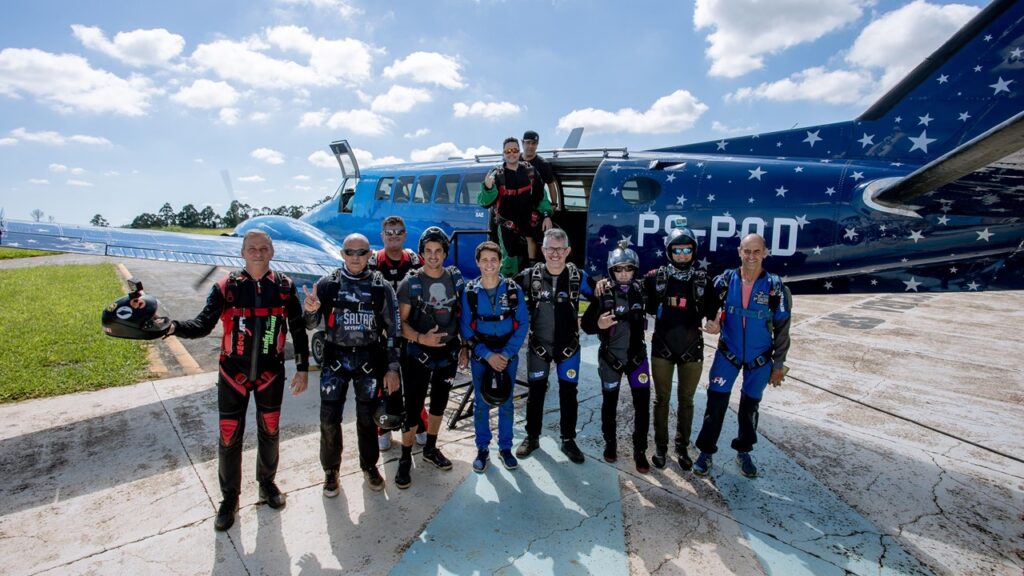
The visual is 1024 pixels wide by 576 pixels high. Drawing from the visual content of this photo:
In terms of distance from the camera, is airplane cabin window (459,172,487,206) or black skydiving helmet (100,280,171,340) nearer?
black skydiving helmet (100,280,171,340)

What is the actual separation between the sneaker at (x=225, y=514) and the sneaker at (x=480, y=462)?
1.98 meters

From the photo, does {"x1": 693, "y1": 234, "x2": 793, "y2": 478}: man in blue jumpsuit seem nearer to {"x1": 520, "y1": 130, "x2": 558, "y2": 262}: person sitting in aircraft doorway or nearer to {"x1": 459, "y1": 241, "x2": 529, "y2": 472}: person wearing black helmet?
{"x1": 459, "y1": 241, "x2": 529, "y2": 472}: person wearing black helmet

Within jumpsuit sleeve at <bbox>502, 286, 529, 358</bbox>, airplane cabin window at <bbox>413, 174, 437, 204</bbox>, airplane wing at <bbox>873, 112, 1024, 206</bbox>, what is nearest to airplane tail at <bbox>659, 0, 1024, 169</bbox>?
airplane wing at <bbox>873, 112, 1024, 206</bbox>

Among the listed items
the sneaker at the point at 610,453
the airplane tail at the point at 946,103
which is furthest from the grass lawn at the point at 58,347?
the airplane tail at the point at 946,103

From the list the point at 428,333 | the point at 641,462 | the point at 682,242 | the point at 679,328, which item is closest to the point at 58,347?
the point at 428,333

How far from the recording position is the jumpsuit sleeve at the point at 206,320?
361 centimetres

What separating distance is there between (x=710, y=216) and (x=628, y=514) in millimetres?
3705

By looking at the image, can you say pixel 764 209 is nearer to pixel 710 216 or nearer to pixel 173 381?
pixel 710 216

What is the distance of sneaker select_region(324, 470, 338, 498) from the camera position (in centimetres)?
407

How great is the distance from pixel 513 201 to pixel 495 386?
9.12ft

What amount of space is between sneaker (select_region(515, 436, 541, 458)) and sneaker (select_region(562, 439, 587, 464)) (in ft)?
0.98

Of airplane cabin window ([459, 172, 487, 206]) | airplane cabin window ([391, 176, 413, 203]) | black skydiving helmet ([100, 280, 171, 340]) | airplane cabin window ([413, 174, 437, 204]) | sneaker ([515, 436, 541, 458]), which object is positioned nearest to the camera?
black skydiving helmet ([100, 280, 171, 340])

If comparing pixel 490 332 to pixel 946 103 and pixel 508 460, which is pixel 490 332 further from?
pixel 946 103

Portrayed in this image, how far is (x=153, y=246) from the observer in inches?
300
